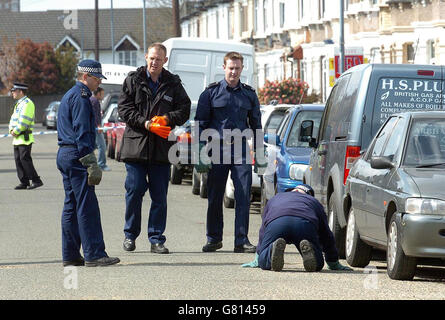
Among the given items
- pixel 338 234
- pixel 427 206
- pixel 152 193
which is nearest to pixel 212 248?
pixel 152 193

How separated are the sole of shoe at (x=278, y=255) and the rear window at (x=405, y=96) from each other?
7.26ft

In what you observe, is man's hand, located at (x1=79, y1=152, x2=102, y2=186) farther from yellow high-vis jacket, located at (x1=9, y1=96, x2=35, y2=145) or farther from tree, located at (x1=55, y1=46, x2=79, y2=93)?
tree, located at (x1=55, y1=46, x2=79, y2=93)

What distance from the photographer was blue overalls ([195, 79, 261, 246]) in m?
12.1

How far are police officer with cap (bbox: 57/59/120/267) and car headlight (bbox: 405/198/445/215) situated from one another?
283 cm

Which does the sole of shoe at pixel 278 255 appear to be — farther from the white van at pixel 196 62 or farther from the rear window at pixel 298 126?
the white van at pixel 196 62

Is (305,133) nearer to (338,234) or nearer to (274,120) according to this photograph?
(338,234)

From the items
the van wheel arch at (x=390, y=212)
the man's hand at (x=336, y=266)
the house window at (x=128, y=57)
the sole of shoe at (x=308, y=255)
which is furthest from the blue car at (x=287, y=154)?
the house window at (x=128, y=57)

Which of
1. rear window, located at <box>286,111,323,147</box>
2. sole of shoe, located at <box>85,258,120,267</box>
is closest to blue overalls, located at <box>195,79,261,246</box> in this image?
sole of shoe, located at <box>85,258,120,267</box>

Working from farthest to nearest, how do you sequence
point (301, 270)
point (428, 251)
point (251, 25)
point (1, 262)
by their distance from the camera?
point (251, 25)
point (1, 262)
point (301, 270)
point (428, 251)

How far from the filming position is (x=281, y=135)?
17.1 metres

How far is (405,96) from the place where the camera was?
1195cm
